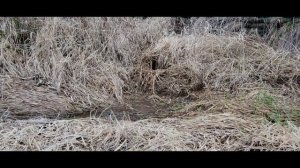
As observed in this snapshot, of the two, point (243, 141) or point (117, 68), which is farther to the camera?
point (117, 68)

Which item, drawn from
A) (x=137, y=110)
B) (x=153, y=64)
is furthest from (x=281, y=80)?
(x=137, y=110)

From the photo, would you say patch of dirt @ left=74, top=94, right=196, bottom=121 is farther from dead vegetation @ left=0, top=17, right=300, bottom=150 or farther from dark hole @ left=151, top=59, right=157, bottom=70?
dark hole @ left=151, top=59, right=157, bottom=70

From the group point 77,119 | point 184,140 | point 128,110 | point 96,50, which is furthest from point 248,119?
point 96,50

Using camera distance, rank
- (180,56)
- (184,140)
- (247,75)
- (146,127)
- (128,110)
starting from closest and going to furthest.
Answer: (184,140) < (146,127) < (128,110) < (247,75) < (180,56)

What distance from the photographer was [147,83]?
13.2 ft

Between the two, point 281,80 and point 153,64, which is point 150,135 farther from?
point 281,80

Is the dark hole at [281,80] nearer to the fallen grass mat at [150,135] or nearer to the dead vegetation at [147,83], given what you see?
the dead vegetation at [147,83]

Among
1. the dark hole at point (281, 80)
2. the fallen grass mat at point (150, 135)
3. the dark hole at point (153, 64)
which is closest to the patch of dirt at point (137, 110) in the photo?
the fallen grass mat at point (150, 135)

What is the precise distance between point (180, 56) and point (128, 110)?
1107 mm

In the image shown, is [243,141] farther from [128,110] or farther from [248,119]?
[128,110]

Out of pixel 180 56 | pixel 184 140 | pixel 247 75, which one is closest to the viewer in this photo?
pixel 184 140

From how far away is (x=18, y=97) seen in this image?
3492mm

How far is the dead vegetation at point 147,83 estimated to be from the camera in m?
2.73
